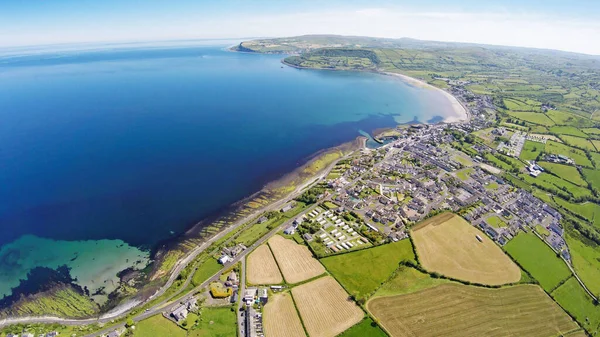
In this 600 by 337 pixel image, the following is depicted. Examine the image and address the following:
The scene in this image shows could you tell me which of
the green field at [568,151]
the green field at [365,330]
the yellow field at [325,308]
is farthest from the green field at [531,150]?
the green field at [365,330]

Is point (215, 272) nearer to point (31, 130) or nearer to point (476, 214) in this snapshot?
point (476, 214)

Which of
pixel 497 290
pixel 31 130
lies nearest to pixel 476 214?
pixel 497 290

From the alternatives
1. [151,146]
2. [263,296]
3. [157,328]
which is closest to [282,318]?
[263,296]

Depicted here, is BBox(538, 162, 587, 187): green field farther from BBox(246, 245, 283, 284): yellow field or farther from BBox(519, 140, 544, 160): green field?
BBox(246, 245, 283, 284): yellow field

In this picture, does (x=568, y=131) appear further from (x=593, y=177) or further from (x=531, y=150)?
(x=593, y=177)

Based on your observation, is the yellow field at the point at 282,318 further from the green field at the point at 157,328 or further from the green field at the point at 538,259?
the green field at the point at 538,259

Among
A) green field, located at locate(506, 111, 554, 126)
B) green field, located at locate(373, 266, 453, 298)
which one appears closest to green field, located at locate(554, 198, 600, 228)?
green field, located at locate(373, 266, 453, 298)
